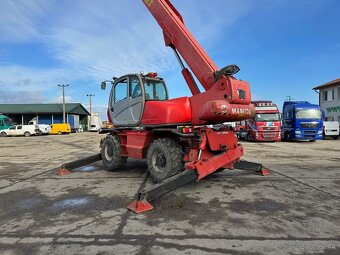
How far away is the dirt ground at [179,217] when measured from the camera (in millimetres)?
3814

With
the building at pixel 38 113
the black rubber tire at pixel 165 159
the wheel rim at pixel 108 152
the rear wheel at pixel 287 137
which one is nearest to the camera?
the black rubber tire at pixel 165 159

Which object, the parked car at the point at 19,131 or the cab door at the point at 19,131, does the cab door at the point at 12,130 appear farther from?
the cab door at the point at 19,131

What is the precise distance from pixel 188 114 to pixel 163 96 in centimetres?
187

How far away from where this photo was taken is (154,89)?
8656 mm

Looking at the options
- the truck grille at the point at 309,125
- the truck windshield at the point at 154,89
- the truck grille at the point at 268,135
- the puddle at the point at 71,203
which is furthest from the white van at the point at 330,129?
the puddle at the point at 71,203

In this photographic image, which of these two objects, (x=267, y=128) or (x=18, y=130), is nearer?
(x=267, y=128)

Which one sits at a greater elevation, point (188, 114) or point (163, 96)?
point (163, 96)

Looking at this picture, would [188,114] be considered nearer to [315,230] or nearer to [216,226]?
[216,226]

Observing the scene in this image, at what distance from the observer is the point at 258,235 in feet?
13.4

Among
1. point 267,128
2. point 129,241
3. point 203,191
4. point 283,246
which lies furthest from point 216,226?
point 267,128

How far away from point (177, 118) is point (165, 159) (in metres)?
1.03

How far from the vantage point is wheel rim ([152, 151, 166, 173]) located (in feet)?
23.4

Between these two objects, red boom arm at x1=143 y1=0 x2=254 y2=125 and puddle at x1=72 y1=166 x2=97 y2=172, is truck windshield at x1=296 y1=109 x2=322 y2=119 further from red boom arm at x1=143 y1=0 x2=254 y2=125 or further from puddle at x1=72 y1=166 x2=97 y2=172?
puddle at x1=72 y1=166 x2=97 y2=172

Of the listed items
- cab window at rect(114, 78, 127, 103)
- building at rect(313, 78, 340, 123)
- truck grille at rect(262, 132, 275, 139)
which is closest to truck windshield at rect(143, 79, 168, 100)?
cab window at rect(114, 78, 127, 103)
